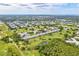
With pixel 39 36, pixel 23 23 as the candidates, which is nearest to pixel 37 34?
pixel 39 36

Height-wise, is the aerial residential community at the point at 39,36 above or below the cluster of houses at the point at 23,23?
below

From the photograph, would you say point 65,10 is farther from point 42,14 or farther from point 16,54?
point 16,54

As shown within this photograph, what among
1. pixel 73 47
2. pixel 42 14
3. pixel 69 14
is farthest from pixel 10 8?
pixel 73 47

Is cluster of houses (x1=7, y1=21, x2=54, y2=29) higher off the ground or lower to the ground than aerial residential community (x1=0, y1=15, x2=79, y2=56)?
higher

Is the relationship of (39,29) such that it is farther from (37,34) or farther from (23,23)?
(23,23)

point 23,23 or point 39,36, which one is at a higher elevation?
point 23,23

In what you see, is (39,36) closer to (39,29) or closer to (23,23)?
(39,29)

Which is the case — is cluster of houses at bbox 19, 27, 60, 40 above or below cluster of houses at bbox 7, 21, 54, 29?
below

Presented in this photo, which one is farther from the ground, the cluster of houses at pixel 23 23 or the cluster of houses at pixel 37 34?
the cluster of houses at pixel 23 23

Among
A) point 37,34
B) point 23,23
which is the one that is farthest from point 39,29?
point 23,23

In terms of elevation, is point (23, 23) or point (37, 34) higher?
point (23, 23)

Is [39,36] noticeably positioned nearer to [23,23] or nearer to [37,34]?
[37,34]
